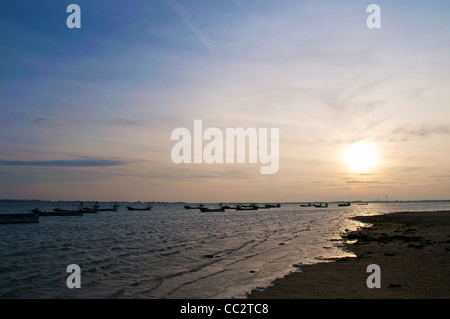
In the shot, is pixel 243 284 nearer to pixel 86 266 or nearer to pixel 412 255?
pixel 86 266

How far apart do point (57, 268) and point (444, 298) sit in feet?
70.0

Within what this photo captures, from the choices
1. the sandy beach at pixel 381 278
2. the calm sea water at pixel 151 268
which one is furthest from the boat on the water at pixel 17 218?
the sandy beach at pixel 381 278

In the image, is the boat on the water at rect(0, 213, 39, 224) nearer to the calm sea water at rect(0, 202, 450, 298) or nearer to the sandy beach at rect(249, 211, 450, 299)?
the calm sea water at rect(0, 202, 450, 298)

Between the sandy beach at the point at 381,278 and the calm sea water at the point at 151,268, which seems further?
the calm sea water at the point at 151,268

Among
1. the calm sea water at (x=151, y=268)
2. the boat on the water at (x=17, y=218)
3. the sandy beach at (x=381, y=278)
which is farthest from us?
the boat on the water at (x=17, y=218)

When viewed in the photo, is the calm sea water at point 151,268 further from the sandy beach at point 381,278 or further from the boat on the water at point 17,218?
the boat on the water at point 17,218

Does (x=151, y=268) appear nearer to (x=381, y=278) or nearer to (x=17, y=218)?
(x=381, y=278)

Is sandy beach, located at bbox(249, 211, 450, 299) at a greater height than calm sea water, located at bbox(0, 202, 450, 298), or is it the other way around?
sandy beach, located at bbox(249, 211, 450, 299)

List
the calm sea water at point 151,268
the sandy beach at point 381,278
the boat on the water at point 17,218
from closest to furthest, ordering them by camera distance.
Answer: the sandy beach at point 381,278 → the calm sea water at point 151,268 → the boat on the water at point 17,218

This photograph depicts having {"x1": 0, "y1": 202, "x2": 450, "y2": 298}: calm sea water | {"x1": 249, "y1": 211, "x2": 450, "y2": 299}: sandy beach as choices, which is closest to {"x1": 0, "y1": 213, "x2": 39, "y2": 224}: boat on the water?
{"x1": 0, "y1": 202, "x2": 450, "y2": 298}: calm sea water

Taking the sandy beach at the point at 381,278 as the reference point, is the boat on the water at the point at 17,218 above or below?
below

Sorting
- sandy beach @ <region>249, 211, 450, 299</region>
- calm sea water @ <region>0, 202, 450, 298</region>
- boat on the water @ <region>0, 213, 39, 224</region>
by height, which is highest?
sandy beach @ <region>249, 211, 450, 299</region>
